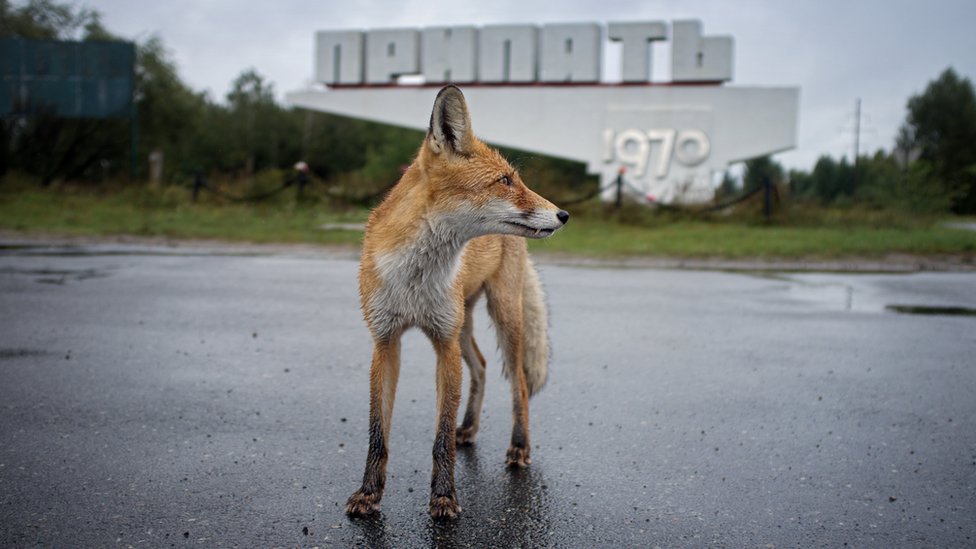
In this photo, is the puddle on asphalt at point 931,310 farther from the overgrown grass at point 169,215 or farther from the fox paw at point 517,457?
Result: the overgrown grass at point 169,215

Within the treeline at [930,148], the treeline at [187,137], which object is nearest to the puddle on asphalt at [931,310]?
the treeline at [187,137]

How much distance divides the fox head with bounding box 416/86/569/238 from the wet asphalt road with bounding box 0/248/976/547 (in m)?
1.26

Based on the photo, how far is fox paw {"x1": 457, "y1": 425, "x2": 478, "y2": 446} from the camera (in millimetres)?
4539

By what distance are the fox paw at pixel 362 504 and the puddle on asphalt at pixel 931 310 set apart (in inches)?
304

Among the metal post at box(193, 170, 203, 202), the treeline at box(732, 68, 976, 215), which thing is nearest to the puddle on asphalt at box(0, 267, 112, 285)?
the metal post at box(193, 170, 203, 202)

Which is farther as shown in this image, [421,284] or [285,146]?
[285,146]

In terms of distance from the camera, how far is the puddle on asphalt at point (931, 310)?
9.20m

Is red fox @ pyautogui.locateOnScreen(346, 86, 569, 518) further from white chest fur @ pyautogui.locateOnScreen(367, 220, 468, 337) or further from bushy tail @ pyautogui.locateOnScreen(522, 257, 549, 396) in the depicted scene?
bushy tail @ pyautogui.locateOnScreen(522, 257, 549, 396)

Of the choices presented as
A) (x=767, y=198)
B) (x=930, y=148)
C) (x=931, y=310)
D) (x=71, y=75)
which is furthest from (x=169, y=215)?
(x=930, y=148)

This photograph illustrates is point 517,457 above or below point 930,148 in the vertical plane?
below

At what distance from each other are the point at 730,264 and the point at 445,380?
11.8m

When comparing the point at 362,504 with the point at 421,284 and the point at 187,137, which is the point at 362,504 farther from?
the point at 187,137

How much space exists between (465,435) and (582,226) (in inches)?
643

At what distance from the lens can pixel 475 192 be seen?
11.3ft
